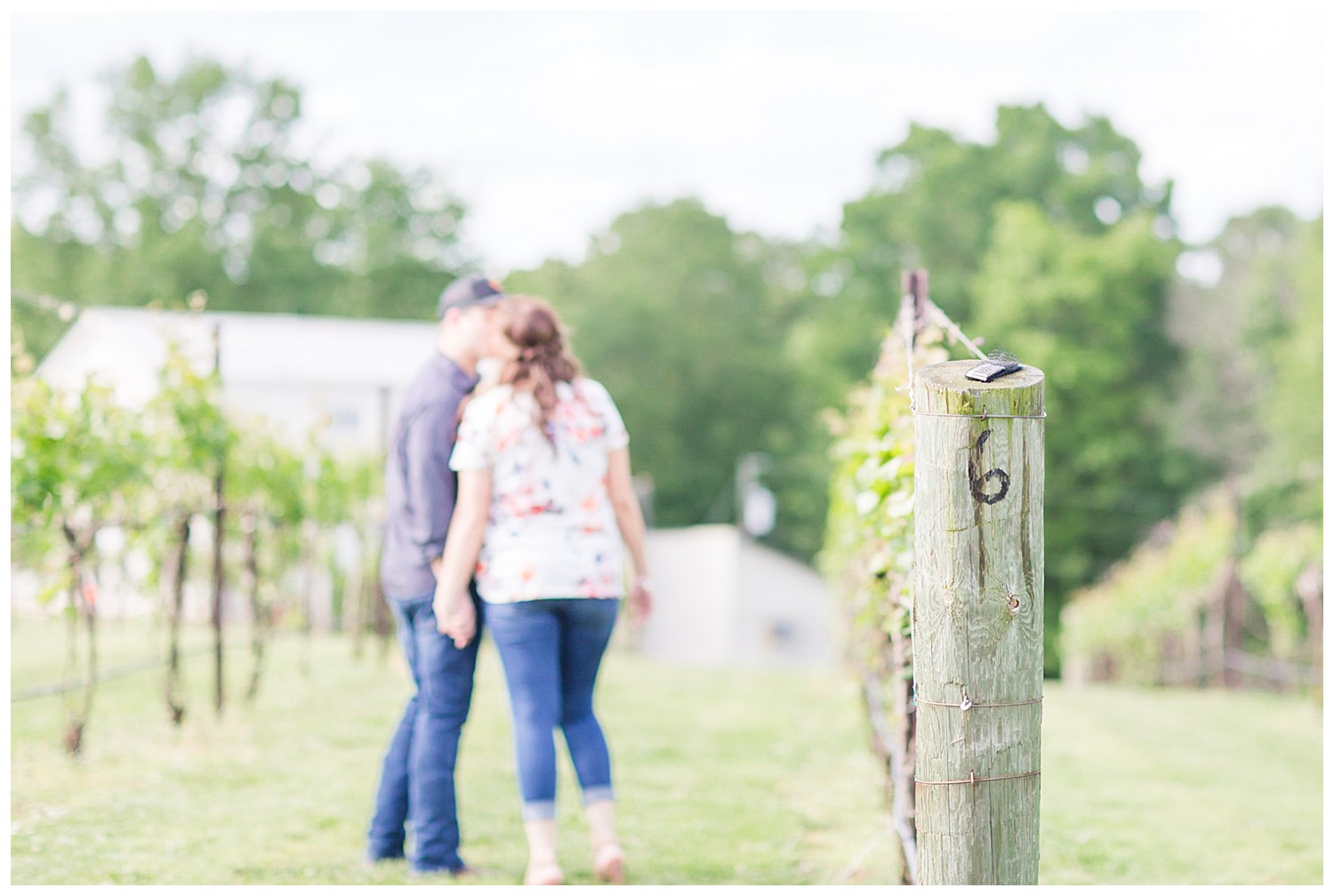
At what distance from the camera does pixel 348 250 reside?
35.7 meters

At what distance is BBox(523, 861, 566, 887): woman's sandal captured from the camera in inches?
140

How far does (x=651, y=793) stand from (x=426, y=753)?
1608 millimetres

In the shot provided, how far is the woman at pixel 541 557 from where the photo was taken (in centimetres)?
362

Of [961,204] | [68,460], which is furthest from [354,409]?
[68,460]

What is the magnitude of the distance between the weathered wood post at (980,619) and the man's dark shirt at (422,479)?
67.1 inches

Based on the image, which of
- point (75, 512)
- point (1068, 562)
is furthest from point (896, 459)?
point (1068, 562)

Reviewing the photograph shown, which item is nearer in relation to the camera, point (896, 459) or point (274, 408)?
point (896, 459)

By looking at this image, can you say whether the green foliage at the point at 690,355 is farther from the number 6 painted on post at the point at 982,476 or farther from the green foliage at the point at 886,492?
the number 6 painted on post at the point at 982,476

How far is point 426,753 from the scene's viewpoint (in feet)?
12.4

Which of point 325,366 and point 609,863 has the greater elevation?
point 325,366

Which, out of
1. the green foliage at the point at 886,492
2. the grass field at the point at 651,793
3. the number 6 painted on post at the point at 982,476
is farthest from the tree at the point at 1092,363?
the number 6 painted on post at the point at 982,476

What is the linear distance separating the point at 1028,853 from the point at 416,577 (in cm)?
196

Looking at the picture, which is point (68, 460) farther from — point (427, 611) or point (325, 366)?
point (325, 366)

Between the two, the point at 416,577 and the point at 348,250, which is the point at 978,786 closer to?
the point at 416,577
